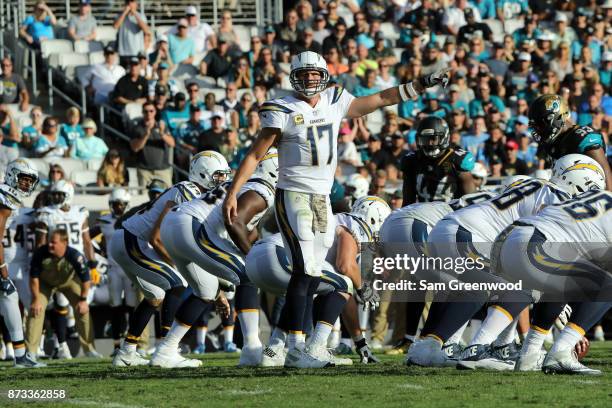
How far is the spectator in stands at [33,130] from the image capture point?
15.6m

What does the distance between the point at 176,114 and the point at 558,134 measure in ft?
26.0

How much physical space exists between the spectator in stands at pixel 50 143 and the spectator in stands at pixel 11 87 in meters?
0.85

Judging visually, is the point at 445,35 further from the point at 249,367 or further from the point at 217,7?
the point at 249,367

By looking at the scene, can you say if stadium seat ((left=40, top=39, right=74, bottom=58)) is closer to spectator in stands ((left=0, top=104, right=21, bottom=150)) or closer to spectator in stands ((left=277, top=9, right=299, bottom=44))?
spectator in stands ((left=0, top=104, right=21, bottom=150))

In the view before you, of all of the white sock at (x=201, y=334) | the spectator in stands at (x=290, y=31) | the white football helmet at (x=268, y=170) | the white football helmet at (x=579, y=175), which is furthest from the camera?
the spectator in stands at (x=290, y=31)

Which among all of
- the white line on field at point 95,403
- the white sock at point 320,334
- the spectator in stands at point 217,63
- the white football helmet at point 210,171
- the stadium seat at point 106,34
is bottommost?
the white sock at point 320,334

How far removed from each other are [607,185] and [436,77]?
1.88m

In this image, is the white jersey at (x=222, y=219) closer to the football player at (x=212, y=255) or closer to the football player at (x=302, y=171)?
the football player at (x=212, y=255)

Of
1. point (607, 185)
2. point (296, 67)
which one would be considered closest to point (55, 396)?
point (296, 67)

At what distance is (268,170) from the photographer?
9.68 m

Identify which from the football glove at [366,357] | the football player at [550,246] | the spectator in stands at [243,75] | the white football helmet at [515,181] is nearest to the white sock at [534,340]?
the football player at [550,246]

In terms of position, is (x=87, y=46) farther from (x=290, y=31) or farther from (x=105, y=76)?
(x=290, y=31)

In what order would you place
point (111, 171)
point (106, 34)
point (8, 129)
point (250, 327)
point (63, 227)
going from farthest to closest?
point (106, 34) → point (8, 129) → point (111, 171) → point (63, 227) → point (250, 327)

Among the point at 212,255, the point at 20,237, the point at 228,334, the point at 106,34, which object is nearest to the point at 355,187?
the point at 228,334
